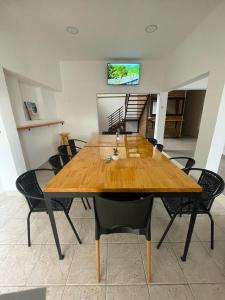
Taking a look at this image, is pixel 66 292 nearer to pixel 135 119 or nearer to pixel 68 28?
pixel 68 28

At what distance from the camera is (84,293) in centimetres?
107

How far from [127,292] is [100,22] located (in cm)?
353

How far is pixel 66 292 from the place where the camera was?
1.08 meters

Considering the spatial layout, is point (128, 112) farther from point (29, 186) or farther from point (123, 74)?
point (29, 186)

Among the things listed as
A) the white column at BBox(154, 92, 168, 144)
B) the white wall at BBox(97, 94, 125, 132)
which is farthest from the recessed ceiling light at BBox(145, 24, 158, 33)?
the white wall at BBox(97, 94, 125, 132)

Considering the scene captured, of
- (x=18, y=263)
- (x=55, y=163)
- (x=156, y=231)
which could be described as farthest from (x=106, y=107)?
(x=18, y=263)

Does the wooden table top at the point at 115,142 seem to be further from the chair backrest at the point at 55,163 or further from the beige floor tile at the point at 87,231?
the beige floor tile at the point at 87,231

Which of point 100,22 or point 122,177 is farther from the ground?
point 100,22

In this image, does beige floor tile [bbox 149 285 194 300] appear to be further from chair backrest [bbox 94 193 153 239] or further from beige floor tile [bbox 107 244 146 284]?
chair backrest [bbox 94 193 153 239]

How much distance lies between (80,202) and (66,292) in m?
1.11

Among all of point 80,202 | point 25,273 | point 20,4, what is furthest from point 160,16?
point 25,273

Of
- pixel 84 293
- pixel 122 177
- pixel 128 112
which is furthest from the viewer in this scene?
pixel 128 112

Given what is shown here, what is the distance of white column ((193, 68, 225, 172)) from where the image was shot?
1957 mm

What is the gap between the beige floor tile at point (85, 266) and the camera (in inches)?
45.4
